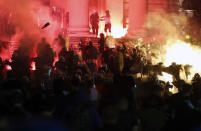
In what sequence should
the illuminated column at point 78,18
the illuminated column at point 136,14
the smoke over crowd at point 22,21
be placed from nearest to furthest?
the illuminated column at point 78,18
the smoke over crowd at point 22,21
the illuminated column at point 136,14

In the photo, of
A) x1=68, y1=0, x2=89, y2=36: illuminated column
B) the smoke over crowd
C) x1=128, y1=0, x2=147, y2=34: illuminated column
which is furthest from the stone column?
x1=128, y1=0, x2=147, y2=34: illuminated column

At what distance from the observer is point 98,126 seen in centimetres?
604

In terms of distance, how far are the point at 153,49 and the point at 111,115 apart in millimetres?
15346

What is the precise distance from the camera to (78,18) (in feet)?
72.1

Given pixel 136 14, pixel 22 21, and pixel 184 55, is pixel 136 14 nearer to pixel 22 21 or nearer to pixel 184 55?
pixel 184 55

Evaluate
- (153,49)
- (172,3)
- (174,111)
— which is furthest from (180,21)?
(174,111)

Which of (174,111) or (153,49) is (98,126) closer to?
(174,111)

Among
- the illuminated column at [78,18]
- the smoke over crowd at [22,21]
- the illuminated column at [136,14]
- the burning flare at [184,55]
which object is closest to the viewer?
the burning flare at [184,55]

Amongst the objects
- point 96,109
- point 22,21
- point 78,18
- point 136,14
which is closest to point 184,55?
point 136,14

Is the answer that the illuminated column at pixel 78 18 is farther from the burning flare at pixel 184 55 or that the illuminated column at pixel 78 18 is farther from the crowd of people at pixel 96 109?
the crowd of people at pixel 96 109

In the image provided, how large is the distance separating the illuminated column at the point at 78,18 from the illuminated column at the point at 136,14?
408cm

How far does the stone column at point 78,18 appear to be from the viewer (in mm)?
21797

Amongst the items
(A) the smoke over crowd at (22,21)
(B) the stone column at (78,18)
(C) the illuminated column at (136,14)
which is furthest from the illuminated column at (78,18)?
(C) the illuminated column at (136,14)

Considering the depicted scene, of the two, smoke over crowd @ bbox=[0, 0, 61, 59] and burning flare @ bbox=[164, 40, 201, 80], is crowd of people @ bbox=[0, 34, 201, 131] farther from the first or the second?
smoke over crowd @ bbox=[0, 0, 61, 59]
